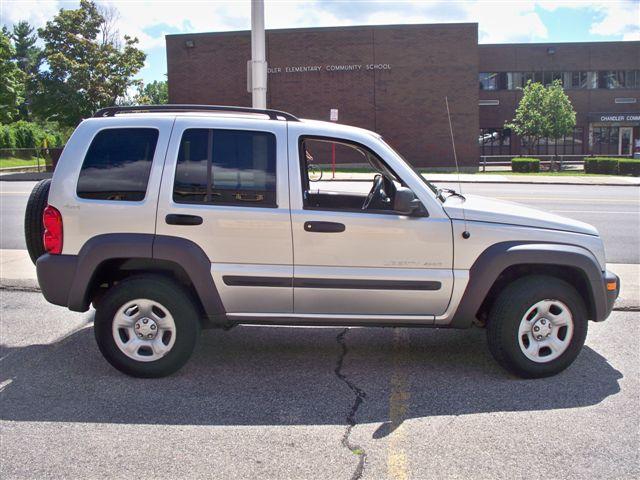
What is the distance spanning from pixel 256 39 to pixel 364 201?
15.8 feet

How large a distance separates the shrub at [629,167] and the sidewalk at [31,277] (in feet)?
83.1

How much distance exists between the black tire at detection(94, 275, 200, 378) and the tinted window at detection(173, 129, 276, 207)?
2.21 feet

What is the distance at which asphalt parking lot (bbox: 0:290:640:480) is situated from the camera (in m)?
3.57

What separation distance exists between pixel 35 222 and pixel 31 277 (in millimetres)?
3051

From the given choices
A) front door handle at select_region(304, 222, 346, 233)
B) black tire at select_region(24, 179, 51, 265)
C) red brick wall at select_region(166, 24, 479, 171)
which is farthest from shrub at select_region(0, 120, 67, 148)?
front door handle at select_region(304, 222, 346, 233)

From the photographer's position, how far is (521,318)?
471 cm

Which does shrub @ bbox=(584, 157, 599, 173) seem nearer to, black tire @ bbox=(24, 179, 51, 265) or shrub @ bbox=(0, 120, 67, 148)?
black tire @ bbox=(24, 179, 51, 265)

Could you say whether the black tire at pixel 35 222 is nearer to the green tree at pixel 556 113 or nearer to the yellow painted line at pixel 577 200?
the yellow painted line at pixel 577 200

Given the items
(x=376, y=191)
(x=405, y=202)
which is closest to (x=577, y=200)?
(x=376, y=191)

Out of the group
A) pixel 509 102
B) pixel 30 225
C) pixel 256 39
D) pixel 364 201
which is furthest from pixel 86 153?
pixel 509 102

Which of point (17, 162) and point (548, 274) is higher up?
point (17, 162)

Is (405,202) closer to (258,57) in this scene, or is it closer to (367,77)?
(258,57)

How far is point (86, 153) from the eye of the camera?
15.8 feet

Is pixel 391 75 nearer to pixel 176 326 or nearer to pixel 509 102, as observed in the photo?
pixel 509 102
